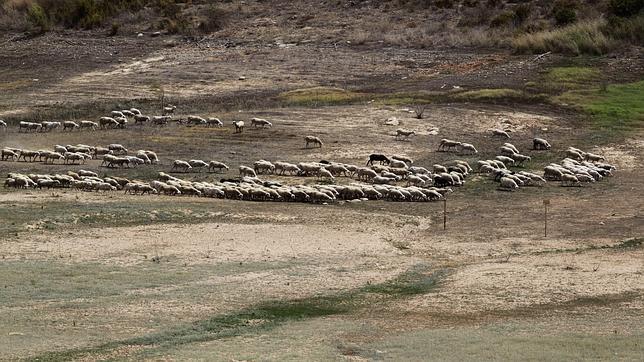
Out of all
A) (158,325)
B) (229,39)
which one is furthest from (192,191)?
(229,39)

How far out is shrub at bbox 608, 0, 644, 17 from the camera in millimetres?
81375

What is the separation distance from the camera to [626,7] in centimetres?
8200

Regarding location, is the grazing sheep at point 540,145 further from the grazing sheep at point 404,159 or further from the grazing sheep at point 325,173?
the grazing sheep at point 325,173

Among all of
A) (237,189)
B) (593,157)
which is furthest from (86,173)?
(593,157)

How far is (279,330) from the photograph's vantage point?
25422mm

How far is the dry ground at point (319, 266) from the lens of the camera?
957 inches

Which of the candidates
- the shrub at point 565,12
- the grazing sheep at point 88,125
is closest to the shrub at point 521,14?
the shrub at point 565,12

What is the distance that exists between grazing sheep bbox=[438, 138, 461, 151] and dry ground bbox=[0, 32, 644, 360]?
0.55 metres

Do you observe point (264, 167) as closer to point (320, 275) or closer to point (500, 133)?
point (500, 133)

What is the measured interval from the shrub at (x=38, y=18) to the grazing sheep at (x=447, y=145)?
168 ft

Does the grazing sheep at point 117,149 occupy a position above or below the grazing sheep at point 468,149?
above

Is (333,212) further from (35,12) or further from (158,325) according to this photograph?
(35,12)

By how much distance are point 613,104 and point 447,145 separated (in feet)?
44.9

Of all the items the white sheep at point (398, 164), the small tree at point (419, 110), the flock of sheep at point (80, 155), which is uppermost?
the flock of sheep at point (80, 155)
